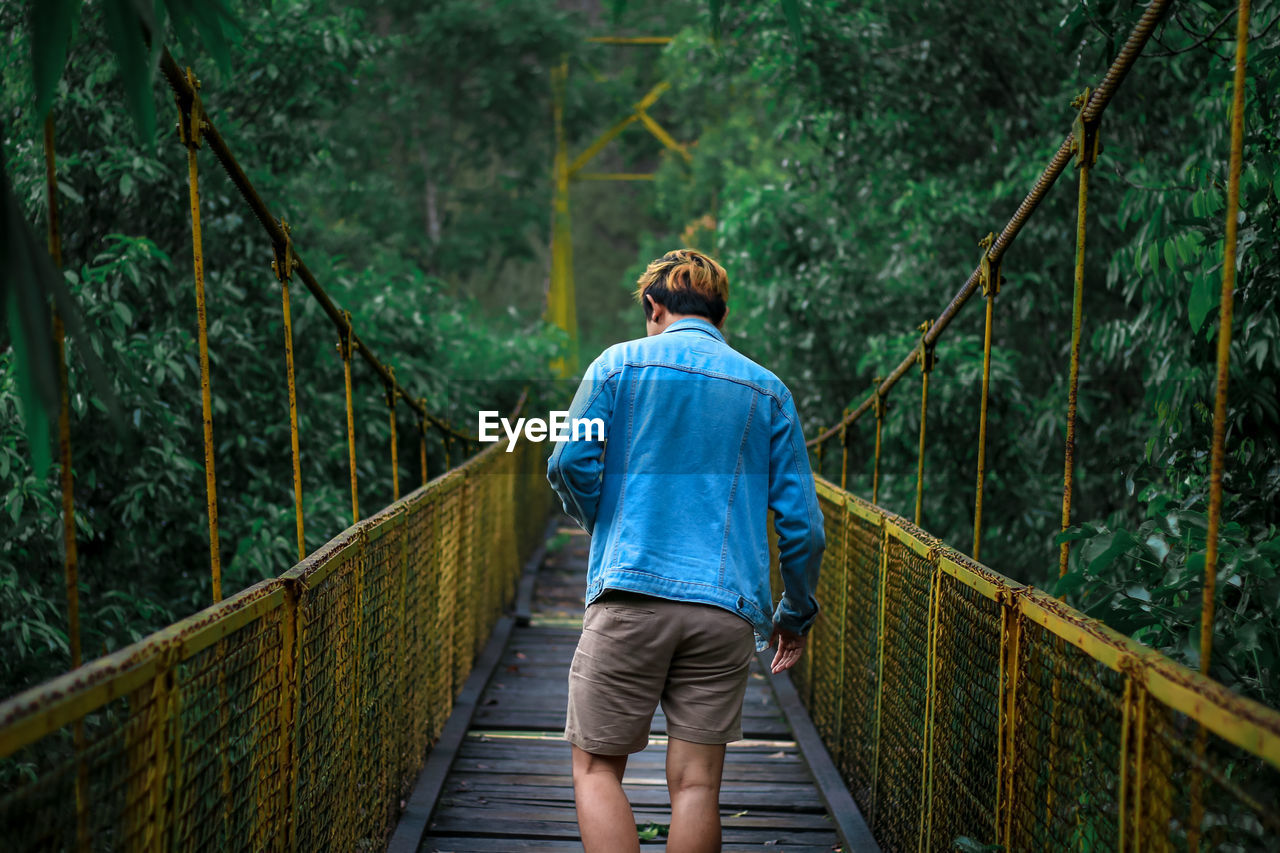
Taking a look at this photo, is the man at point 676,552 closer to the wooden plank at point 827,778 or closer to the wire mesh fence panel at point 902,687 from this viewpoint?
the wire mesh fence panel at point 902,687

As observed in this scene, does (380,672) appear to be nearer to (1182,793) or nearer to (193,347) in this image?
(1182,793)

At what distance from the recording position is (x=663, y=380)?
1.83m

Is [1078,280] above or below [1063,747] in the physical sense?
above

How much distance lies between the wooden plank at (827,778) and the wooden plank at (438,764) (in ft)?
3.33

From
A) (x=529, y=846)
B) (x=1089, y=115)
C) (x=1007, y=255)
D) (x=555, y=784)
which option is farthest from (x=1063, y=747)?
(x=1007, y=255)

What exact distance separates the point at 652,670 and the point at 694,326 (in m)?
0.61

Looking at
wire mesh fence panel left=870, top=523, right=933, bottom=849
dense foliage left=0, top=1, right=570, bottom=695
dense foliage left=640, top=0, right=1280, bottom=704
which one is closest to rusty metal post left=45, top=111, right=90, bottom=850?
dense foliage left=0, top=1, right=570, bottom=695

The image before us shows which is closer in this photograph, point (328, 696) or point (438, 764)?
point (328, 696)

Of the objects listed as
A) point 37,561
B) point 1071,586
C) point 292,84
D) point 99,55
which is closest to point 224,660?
point 1071,586

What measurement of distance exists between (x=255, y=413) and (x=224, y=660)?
4519 millimetres

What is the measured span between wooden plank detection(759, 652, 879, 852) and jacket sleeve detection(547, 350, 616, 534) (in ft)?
3.88

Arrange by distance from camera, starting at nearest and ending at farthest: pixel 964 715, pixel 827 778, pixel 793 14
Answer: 1. pixel 793 14
2. pixel 964 715
3. pixel 827 778

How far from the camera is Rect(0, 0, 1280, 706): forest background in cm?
263

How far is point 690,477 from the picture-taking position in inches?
70.9
